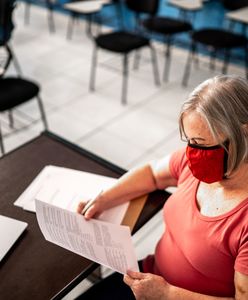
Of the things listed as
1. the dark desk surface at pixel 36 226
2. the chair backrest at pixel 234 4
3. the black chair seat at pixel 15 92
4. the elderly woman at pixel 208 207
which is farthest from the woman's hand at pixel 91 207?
the chair backrest at pixel 234 4

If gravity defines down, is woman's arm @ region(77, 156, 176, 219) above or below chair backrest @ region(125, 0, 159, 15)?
below

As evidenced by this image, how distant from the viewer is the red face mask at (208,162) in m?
0.95

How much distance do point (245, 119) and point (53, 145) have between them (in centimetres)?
82

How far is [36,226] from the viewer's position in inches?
45.1

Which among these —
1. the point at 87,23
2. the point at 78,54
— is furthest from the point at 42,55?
the point at 87,23

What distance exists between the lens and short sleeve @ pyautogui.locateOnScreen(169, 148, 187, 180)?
1.20 meters

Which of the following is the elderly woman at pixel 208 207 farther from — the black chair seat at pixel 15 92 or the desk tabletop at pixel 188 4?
the desk tabletop at pixel 188 4

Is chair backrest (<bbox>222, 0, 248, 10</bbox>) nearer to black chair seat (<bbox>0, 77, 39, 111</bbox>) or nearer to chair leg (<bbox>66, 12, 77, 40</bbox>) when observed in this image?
chair leg (<bbox>66, 12, 77, 40</bbox>)

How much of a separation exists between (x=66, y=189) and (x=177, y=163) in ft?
1.26

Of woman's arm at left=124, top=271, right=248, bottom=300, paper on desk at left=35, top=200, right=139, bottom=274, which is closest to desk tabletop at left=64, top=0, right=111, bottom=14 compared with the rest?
paper on desk at left=35, top=200, right=139, bottom=274

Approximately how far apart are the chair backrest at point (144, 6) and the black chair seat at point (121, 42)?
0.38 metres

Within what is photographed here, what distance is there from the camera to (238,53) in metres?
4.24

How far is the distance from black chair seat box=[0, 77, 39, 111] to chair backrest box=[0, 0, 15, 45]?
57cm

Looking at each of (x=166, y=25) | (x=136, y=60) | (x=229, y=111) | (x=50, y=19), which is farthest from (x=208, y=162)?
(x=50, y=19)
